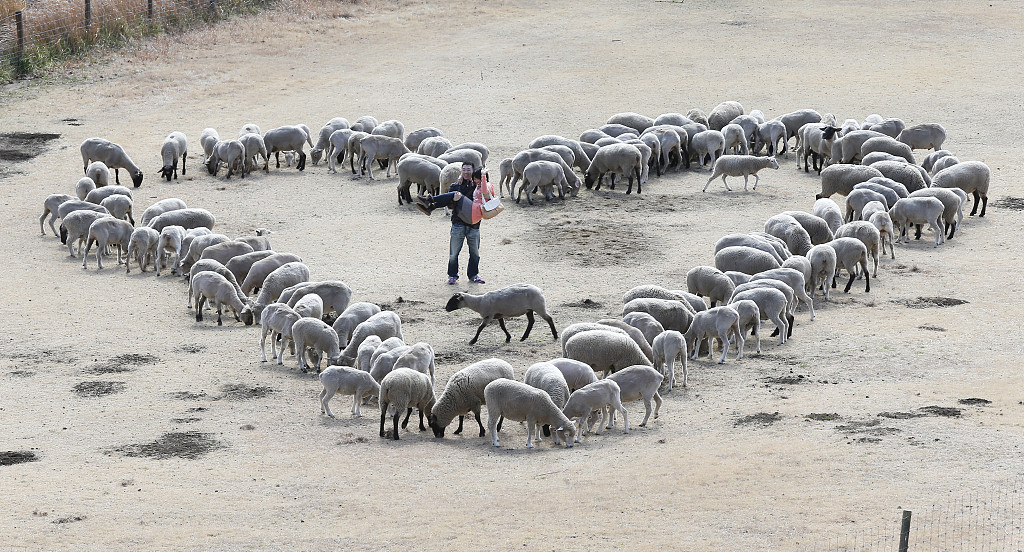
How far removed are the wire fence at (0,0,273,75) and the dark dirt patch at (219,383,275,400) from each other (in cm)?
2150

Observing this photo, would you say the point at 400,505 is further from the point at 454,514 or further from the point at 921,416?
the point at 921,416

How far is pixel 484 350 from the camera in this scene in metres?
15.3

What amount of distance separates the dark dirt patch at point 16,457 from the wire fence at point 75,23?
22.7 m

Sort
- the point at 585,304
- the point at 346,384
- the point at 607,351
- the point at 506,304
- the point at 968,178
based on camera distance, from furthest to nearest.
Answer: the point at 968,178 → the point at 585,304 → the point at 506,304 → the point at 607,351 → the point at 346,384

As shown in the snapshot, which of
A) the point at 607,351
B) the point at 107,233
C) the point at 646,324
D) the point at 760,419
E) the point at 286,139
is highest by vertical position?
the point at 286,139

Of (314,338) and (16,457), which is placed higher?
(314,338)

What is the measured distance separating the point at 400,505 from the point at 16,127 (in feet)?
70.1

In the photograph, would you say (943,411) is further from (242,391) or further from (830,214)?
(830,214)

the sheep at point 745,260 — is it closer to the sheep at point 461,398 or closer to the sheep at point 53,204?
the sheep at point 461,398

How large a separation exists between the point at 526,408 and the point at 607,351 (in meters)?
1.84

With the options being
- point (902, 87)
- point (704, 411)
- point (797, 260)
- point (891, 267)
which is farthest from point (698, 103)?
point (704, 411)

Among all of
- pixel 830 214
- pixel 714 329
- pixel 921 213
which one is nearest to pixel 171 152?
pixel 830 214

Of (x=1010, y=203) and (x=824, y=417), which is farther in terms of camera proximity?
(x=1010, y=203)

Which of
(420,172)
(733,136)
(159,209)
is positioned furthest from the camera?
(733,136)
